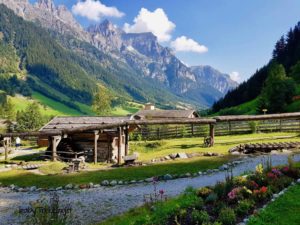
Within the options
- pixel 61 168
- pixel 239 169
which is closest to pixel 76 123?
pixel 61 168

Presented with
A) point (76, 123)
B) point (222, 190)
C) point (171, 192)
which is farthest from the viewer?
point (76, 123)

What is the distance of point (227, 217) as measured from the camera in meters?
12.0

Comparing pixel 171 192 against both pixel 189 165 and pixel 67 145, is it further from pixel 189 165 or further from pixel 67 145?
pixel 67 145

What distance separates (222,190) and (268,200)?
1.90 meters

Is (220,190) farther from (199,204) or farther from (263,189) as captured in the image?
(263,189)

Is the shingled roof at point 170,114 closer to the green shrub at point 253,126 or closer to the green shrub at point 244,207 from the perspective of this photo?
the green shrub at point 253,126

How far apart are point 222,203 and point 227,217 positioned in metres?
1.52

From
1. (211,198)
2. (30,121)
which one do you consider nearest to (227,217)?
(211,198)

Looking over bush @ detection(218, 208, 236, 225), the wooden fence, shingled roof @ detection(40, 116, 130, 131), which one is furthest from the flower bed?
shingled roof @ detection(40, 116, 130, 131)

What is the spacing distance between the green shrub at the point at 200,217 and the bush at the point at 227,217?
1.53ft

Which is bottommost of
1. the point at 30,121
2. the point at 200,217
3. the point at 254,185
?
the point at 200,217

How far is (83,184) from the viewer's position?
22.6 metres

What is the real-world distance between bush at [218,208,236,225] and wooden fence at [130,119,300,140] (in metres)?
34.8

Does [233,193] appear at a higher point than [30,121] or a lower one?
lower
